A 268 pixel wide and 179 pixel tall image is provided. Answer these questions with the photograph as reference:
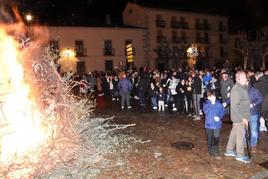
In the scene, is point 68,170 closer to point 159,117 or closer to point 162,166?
point 162,166

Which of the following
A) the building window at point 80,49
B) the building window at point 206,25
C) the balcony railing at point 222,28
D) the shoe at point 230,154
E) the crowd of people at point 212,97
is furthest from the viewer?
the balcony railing at point 222,28

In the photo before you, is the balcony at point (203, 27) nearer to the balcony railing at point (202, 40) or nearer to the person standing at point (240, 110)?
the balcony railing at point (202, 40)

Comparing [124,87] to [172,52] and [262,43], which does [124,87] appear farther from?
[262,43]

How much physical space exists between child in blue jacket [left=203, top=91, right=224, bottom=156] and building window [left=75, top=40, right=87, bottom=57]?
3860cm

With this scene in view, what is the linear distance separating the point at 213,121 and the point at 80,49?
39.3 metres

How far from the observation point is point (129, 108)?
58.7ft

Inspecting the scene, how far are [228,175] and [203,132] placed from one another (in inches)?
156

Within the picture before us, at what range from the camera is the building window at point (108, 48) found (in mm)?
48500

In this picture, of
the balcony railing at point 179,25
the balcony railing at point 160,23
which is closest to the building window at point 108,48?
the balcony railing at point 160,23

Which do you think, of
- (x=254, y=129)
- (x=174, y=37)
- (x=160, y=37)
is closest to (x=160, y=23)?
(x=160, y=37)

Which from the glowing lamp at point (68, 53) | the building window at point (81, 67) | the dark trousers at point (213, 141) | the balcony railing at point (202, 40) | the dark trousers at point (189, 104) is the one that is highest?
the balcony railing at point (202, 40)

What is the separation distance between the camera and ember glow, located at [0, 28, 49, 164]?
8.12 meters

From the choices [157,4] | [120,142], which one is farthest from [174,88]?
[157,4]

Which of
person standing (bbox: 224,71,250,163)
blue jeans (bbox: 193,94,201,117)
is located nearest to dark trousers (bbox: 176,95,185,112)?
blue jeans (bbox: 193,94,201,117)
